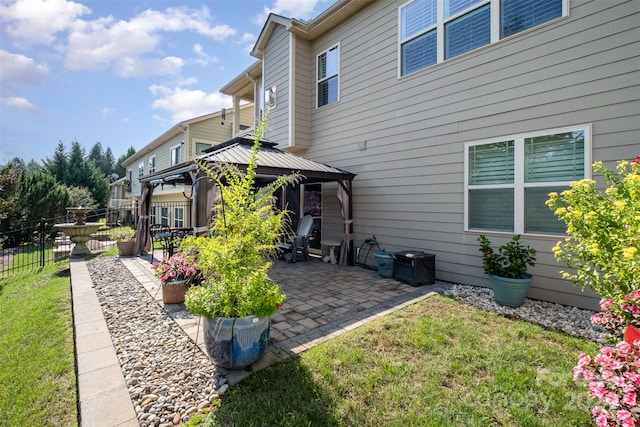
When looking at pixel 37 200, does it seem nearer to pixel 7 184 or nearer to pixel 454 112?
pixel 7 184

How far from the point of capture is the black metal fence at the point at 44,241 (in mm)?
8055

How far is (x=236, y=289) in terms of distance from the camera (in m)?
2.61

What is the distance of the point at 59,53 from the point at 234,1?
228 inches

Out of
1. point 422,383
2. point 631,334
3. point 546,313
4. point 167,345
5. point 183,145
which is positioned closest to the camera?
point 631,334

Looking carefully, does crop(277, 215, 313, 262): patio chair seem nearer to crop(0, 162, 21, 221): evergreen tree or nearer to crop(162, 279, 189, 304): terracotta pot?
crop(162, 279, 189, 304): terracotta pot

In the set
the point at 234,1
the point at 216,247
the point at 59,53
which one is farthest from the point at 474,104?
the point at 59,53

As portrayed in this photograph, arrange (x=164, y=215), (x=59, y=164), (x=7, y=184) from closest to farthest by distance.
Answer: (x=7, y=184), (x=164, y=215), (x=59, y=164)

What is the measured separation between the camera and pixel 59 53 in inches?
339

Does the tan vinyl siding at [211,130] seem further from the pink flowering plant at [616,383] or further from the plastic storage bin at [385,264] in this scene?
the pink flowering plant at [616,383]

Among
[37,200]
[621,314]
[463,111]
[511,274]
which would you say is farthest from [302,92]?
[37,200]

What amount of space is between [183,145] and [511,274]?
15122 mm

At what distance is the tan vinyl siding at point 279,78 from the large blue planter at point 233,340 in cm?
626

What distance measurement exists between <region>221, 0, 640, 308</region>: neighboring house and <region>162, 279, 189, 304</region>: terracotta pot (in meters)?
4.08

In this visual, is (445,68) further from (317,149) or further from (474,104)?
(317,149)
